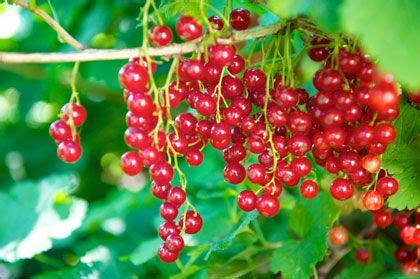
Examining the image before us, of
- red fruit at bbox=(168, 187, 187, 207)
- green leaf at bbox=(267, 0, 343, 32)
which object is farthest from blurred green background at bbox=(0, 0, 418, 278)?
red fruit at bbox=(168, 187, 187, 207)

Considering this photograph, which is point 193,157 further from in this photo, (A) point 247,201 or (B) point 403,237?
(B) point 403,237

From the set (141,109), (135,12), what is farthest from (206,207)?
(141,109)

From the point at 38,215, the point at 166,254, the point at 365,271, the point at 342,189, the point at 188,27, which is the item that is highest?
the point at 38,215

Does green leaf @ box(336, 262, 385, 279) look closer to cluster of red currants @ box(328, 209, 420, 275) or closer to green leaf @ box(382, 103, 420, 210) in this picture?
cluster of red currants @ box(328, 209, 420, 275)

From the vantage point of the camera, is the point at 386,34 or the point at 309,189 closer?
the point at 386,34

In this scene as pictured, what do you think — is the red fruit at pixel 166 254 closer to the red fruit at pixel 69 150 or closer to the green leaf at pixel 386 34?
the red fruit at pixel 69 150

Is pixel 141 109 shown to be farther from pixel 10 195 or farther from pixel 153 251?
pixel 10 195

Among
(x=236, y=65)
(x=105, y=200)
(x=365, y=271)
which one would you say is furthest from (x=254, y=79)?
(x=105, y=200)

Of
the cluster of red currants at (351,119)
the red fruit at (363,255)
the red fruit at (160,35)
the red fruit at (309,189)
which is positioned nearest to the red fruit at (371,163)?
the cluster of red currants at (351,119)
